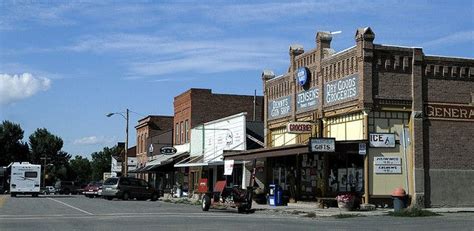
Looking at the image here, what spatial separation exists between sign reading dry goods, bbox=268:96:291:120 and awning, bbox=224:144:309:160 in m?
3.52

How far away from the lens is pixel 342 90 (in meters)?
30.8

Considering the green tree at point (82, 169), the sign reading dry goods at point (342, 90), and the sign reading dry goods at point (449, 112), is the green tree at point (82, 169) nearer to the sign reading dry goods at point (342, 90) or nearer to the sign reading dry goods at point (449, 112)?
the sign reading dry goods at point (342, 90)

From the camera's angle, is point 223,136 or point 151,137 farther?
point 151,137

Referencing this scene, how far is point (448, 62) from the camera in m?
30.1

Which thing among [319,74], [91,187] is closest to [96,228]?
[319,74]

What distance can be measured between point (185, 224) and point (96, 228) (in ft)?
9.82

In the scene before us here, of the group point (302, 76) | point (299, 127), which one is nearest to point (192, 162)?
point (302, 76)

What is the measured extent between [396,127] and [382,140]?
1.00 m

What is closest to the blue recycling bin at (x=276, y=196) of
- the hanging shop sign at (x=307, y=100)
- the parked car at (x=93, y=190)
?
the hanging shop sign at (x=307, y=100)

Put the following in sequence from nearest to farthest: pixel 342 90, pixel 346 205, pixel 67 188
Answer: pixel 346 205 → pixel 342 90 → pixel 67 188

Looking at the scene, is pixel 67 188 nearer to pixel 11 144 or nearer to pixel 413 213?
pixel 11 144

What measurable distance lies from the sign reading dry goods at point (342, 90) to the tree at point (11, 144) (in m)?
81.1

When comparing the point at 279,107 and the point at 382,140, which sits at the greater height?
the point at 279,107

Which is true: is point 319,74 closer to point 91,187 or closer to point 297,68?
point 297,68
